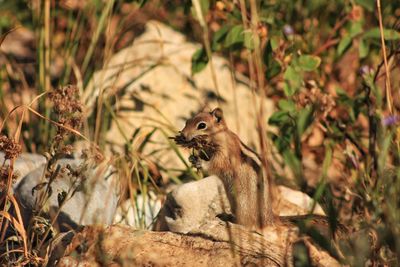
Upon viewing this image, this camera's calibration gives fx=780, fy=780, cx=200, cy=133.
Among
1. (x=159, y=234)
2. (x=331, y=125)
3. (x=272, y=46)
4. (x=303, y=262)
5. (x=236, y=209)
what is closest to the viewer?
(x=303, y=262)

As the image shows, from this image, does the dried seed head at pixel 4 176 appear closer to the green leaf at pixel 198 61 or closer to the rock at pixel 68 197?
the rock at pixel 68 197

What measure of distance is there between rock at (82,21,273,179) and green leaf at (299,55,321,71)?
752mm

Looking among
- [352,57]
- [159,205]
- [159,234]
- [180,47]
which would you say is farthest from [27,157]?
[352,57]

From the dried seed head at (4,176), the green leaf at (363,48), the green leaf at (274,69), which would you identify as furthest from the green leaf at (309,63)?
the dried seed head at (4,176)

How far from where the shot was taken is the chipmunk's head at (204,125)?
13.7 feet

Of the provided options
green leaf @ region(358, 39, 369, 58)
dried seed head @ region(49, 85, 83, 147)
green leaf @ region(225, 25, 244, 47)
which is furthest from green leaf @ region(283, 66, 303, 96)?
dried seed head @ region(49, 85, 83, 147)

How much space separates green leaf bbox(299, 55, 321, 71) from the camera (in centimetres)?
459

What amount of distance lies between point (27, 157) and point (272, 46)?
5.09ft

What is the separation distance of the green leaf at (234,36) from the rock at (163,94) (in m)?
0.78

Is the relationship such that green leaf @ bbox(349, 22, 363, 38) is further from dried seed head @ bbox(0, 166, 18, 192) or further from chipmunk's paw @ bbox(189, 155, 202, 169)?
dried seed head @ bbox(0, 166, 18, 192)

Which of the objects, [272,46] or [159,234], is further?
[272,46]

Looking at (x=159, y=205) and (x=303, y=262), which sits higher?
(x=159, y=205)

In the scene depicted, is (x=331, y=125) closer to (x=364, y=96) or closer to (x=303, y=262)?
(x=364, y=96)

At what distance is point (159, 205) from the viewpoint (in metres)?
4.62
